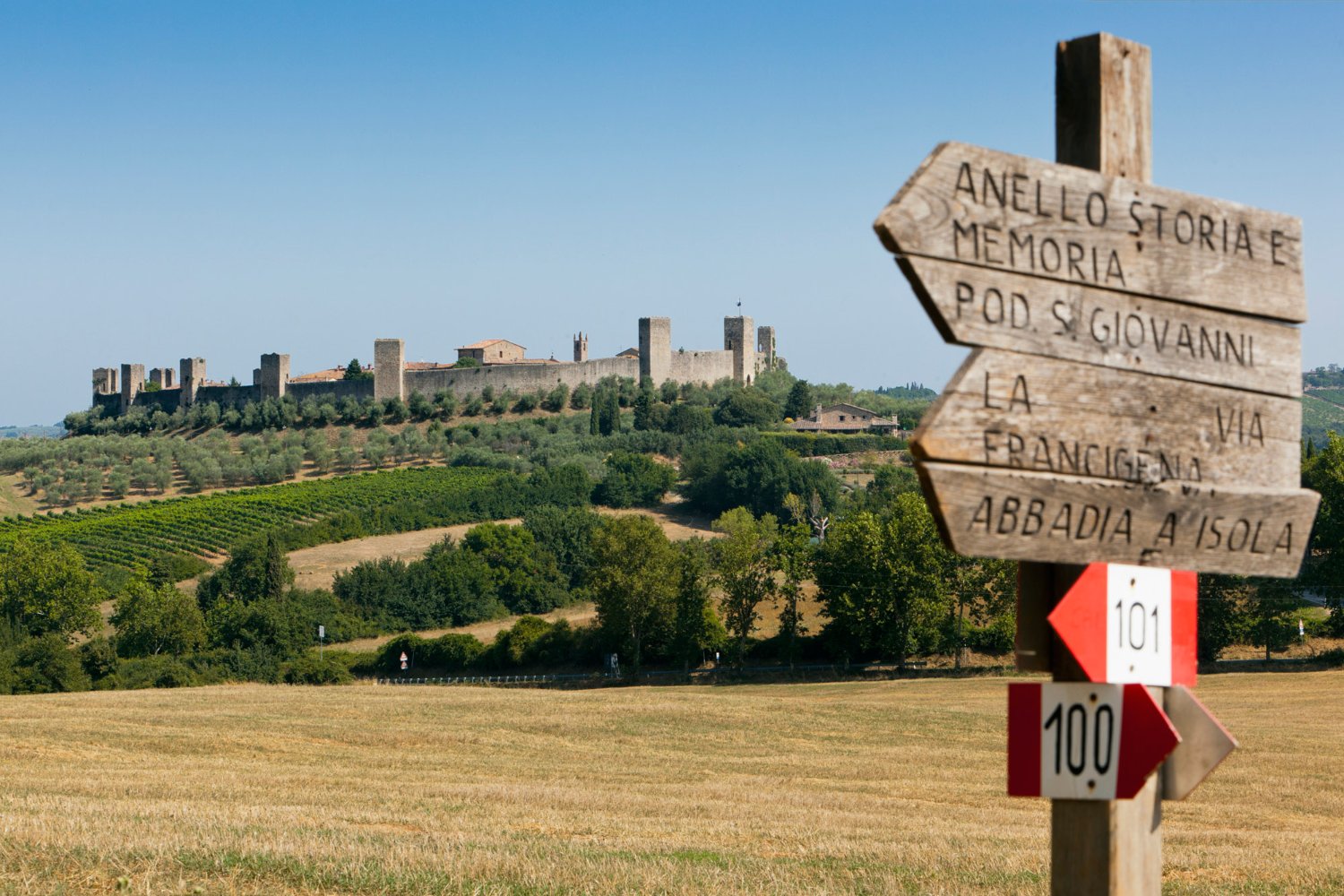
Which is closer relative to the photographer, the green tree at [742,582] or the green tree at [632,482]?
the green tree at [742,582]

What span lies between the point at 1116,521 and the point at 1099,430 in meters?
0.23

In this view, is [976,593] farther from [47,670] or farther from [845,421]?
[845,421]

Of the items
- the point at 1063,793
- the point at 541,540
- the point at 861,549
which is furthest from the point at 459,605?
the point at 1063,793

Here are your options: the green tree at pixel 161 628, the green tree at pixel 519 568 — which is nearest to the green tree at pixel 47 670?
the green tree at pixel 161 628

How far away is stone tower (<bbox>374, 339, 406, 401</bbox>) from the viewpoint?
108062 mm

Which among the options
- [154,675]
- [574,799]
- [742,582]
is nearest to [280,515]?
[742,582]

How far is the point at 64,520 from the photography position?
81.0m

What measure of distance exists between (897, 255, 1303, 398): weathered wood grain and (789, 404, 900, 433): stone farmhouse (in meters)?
108

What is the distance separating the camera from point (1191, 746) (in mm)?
3523

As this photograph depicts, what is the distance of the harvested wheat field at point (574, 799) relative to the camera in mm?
7113

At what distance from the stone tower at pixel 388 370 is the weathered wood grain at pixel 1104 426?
106664 mm

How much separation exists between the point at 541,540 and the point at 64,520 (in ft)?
98.5

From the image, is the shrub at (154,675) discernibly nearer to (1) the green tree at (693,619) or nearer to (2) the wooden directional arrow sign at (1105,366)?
(1) the green tree at (693,619)

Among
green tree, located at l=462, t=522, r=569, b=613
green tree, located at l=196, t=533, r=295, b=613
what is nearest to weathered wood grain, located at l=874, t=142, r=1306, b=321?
green tree, located at l=196, t=533, r=295, b=613
